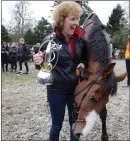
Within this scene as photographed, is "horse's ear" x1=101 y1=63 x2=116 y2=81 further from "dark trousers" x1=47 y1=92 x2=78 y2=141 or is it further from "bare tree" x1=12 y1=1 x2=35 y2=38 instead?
"bare tree" x1=12 y1=1 x2=35 y2=38

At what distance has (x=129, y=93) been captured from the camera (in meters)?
9.33

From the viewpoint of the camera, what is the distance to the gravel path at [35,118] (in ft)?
15.3

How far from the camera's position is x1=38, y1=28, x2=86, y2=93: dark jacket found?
2867 millimetres

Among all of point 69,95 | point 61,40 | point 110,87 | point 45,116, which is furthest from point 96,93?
point 45,116

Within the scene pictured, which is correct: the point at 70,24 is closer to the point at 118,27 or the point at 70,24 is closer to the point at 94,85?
the point at 94,85

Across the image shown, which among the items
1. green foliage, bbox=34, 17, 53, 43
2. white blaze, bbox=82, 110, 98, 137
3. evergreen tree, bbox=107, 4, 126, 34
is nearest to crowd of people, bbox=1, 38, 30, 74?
white blaze, bbox=82, 110, 98, 137

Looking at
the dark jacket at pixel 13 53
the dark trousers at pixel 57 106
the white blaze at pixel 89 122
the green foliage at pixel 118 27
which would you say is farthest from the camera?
the green foliage at pixel 118 27

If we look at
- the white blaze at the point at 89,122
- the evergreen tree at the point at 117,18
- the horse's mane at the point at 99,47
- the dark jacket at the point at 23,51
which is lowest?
the white blaze at the point at 89,122

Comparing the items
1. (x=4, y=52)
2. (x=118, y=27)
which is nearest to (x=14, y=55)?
(x=4, y=52)

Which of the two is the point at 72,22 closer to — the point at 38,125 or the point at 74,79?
the point at 74,79

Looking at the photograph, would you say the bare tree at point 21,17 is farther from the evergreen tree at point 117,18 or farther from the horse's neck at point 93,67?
the horse's neck at point 93,67

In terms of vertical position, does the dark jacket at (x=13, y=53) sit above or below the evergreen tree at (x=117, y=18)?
below

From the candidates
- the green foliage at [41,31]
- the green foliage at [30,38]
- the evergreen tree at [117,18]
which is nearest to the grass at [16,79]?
the green foliage at [30,38]

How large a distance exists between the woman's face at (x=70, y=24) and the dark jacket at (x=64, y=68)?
0.28 ft
